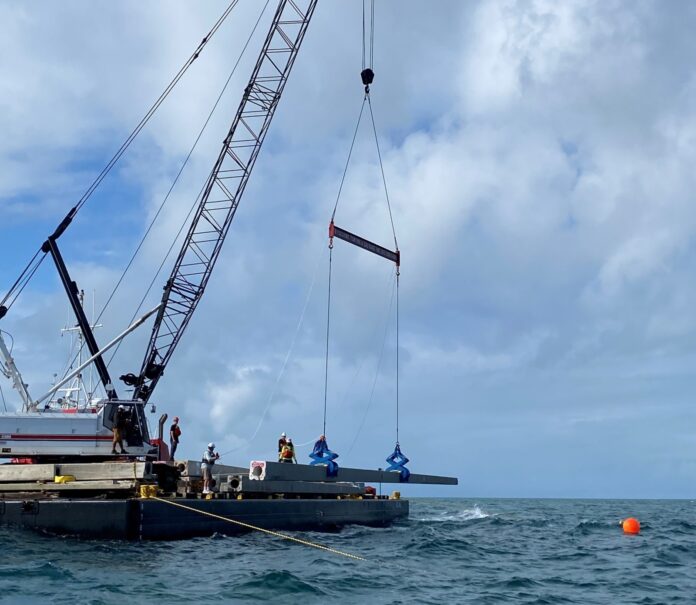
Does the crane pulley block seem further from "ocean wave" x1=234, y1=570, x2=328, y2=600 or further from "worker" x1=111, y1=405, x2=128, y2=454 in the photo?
"ocean wave" x1=234, y1=570, x2=328, y2=600

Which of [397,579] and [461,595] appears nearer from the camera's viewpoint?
[461,595]

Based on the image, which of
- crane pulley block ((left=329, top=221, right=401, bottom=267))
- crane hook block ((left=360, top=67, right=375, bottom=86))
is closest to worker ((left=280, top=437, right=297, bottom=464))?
crane pulley block ((left=329, top=221, right=401, bottom=267))

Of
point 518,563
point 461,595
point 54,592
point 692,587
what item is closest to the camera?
point 54,592

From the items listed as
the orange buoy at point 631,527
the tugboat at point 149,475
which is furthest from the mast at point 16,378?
the orange buoy at point 631,527

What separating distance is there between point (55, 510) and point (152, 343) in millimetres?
26043

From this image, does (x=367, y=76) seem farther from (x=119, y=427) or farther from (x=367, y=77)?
(x=119, y=427)

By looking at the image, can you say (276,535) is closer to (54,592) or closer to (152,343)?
(54,592)

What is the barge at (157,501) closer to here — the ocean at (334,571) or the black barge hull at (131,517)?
the black barge hull at (131,517)

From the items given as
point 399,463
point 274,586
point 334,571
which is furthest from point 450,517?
point 274,586

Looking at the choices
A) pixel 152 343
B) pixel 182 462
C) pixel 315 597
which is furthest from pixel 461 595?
pixel 152 343

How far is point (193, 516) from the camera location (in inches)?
1042

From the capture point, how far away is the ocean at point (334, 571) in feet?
59.7

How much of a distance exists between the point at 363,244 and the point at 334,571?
87.0 feet

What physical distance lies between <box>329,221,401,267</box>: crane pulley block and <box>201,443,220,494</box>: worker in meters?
14.0
